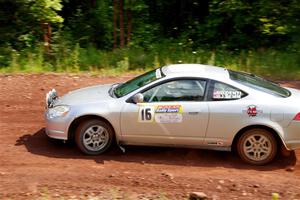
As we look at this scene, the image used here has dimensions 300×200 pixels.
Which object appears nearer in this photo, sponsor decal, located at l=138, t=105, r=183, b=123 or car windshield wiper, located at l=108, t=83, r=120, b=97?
sponsor decal, located at l=138, t=105, r=183, b=123

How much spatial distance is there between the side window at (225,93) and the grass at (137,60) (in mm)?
5347

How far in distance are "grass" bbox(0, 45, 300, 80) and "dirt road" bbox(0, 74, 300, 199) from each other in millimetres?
4732

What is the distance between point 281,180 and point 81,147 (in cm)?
329

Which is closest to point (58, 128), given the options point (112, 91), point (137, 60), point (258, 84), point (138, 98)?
point (112, 91)

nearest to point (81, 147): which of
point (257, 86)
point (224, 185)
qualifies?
point (224, 185)

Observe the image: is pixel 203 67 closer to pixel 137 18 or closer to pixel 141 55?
pixel 141 55

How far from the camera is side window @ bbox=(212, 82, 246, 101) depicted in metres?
8.04

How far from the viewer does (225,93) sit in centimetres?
806

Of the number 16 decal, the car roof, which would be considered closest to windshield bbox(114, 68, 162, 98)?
the car roof

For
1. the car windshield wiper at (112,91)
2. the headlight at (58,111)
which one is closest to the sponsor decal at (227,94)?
the car windshield wiper at (112,91)

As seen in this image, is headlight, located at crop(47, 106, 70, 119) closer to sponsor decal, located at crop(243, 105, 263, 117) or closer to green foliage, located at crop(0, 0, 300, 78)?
sponsor decal, located at crop(243, 105, 263, 117)

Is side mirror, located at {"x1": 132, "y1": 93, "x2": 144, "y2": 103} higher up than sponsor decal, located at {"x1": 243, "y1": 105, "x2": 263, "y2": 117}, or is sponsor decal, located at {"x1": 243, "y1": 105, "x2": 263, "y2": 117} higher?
side mirror, located at {"x1": 132, "y1": 93, "x2": 144, "y2": 103}

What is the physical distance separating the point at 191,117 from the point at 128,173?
1371 millimetres

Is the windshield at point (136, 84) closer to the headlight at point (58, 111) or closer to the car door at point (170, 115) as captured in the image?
the car door at point (170, 115)
